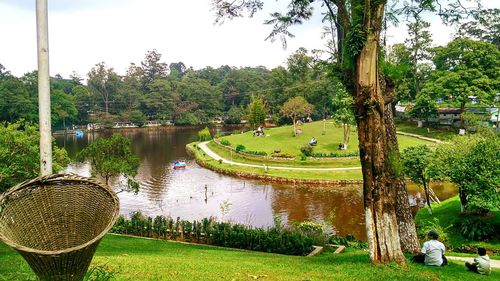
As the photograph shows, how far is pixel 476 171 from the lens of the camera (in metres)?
14.6

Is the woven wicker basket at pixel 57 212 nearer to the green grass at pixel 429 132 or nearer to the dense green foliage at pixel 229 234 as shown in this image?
the dense green foliage at pixel 229 234

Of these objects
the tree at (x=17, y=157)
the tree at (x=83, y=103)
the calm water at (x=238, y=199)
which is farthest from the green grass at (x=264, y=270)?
the tree at (x=83, y=103)

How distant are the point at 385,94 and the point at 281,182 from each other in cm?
2251

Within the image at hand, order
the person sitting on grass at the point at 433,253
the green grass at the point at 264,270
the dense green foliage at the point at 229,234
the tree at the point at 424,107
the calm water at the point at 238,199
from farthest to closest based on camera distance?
the tree at the point at 424,107 → the calm water at the point at 238,199 → the dense green foliage at the point at 229,234 → the person sitting on grass at the point at 433,253 → the green grass at the point at 264,270

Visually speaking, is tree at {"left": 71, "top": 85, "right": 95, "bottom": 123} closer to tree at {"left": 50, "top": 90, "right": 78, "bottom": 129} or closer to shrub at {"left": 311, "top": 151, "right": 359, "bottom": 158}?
tree at {"left": 50, "top": 90, "right": 78, "bottom": 129}

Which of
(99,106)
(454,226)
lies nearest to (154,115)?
(99,106)

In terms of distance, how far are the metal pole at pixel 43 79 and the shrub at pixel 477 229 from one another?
45.4ft

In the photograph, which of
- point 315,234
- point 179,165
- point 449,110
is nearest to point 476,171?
point 315,234

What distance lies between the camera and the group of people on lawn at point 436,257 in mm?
7973

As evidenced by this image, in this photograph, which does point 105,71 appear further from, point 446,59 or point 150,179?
point 446,59

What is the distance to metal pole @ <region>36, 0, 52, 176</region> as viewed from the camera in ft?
17.7

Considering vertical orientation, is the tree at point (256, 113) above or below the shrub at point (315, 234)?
above

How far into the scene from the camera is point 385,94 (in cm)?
795

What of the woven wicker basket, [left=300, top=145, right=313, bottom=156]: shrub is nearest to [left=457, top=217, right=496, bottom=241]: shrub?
the woven wicker basket
